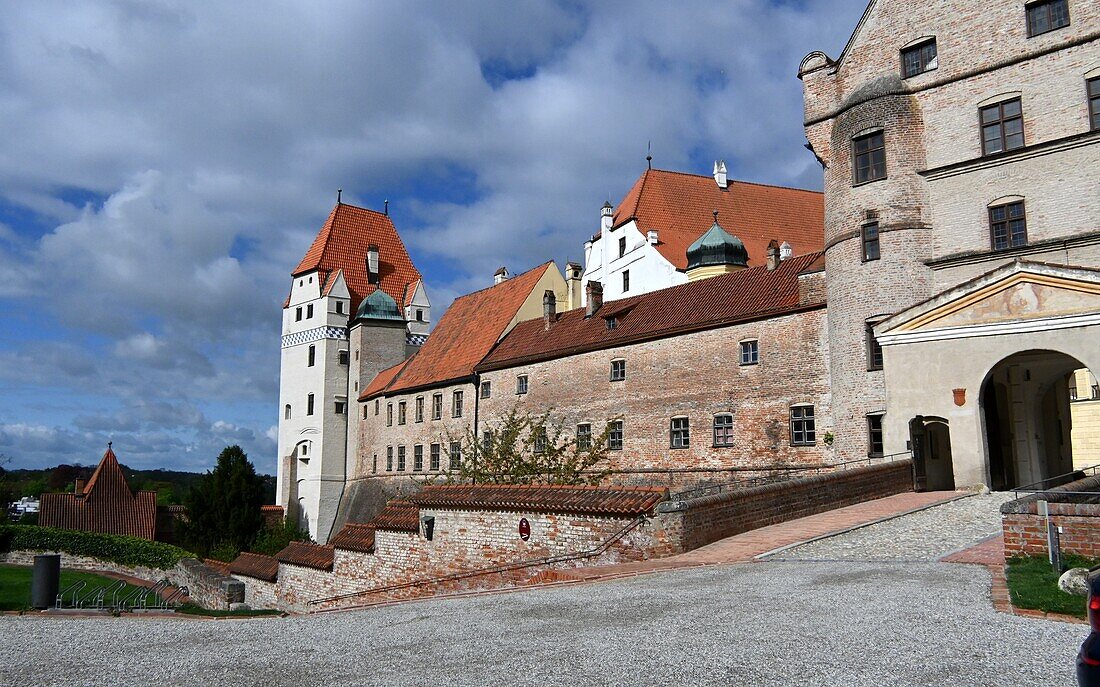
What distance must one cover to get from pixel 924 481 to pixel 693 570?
44.2 ft

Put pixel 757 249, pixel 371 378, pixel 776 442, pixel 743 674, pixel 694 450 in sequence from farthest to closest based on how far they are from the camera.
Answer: pixel 371 378 → pixel 757 249 → pixel 694 450 → pixel 776 442 → pixel 743 674

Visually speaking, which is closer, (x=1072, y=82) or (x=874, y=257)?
(x=1072, y=82)

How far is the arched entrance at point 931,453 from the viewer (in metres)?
23.3

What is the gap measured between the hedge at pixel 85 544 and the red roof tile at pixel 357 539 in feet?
73.7

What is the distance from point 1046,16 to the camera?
984 inches

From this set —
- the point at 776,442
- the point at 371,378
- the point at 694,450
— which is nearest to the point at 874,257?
the point at 776,442

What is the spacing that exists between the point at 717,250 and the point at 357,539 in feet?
85.8

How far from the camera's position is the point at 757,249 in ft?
153

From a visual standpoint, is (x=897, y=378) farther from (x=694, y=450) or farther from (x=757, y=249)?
(x=757, y=249)

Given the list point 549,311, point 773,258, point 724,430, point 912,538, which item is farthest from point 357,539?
→ point 549,311

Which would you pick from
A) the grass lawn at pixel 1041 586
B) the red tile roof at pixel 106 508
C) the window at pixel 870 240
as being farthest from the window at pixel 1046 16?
the red tile roof at pixel 106 508

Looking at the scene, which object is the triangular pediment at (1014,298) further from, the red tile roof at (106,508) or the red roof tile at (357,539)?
the red tile roof at (106,508)

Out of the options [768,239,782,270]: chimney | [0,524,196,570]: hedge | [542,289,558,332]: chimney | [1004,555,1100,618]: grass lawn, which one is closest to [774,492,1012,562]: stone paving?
[1004,555,1100,618]: grass lawn

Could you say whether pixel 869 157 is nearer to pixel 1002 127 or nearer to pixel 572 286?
pixel 1002 127
